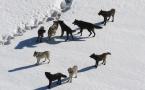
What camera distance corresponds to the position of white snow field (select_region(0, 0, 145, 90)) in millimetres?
31125

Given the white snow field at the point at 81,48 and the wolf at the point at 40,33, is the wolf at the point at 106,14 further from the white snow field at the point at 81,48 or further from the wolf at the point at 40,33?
the wolf at the point at 40,33

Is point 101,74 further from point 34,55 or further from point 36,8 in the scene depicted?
point 36,8

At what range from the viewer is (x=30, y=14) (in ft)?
123

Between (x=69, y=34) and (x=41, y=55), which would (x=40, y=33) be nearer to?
(x=69, y=34)

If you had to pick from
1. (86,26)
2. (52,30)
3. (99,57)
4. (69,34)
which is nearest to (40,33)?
(52,30)

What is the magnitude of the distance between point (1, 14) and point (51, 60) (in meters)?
6.16

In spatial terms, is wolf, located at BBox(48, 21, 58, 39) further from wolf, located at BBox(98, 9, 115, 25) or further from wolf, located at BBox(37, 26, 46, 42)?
wolf, located at BBox(98, 9, 115, 25)

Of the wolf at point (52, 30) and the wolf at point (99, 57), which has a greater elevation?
the wolf at point (52, 30)

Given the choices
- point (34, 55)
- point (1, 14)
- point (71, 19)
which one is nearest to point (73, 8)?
point (71, 19)

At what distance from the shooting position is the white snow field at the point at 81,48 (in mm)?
31125

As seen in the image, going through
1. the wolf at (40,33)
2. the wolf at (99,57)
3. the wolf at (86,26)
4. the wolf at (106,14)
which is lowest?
the wolf at (99,57)

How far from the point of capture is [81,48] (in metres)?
34.2

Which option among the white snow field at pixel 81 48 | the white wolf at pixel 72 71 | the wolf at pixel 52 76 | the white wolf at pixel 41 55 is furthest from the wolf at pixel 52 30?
the wolf at pixel 52 76

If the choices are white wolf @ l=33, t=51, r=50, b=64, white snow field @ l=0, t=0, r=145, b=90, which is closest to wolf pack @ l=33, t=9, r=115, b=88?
white wolf @ l=33, t=51, r=50, b=64
